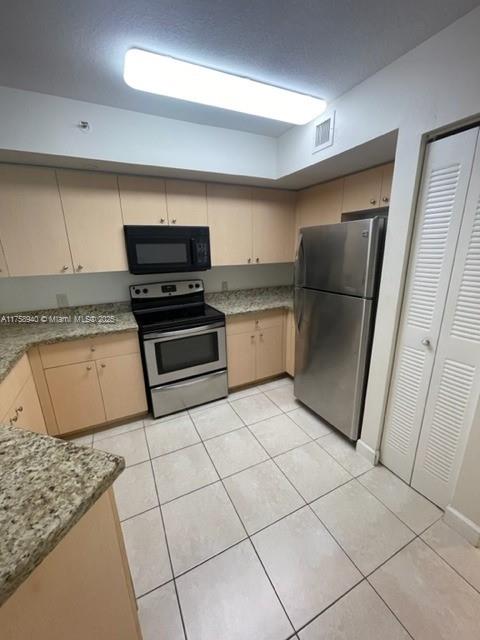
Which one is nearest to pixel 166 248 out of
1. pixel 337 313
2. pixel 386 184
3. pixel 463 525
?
pixel 337 313

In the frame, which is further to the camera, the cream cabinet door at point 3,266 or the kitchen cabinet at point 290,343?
the kitchen cabinet at point 290,343

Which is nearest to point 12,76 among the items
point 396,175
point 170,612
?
point 396,175

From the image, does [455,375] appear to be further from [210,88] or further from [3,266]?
[3,266]

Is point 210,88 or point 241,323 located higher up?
point 210,88

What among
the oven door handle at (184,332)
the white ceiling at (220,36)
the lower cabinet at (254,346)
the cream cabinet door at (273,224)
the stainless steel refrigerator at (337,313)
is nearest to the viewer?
the white ceiling at (220,36)

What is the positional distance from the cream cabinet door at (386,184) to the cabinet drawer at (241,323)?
1.40m

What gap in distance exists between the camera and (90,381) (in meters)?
2.08

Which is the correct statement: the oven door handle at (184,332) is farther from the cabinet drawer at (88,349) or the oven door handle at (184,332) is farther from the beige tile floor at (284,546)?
the beige tile floor at (284,546)

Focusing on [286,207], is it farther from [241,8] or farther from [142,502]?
[142,502]

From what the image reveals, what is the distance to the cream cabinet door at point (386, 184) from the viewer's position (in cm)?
190

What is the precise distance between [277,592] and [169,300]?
2177mm

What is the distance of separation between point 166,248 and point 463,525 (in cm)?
262

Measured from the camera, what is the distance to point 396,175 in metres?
1.46

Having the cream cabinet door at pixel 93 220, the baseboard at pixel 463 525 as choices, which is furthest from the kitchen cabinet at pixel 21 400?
the baseboard at pixel 463 525
